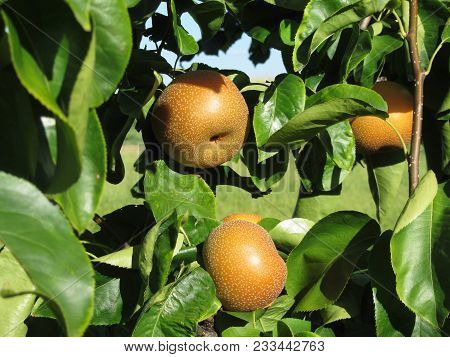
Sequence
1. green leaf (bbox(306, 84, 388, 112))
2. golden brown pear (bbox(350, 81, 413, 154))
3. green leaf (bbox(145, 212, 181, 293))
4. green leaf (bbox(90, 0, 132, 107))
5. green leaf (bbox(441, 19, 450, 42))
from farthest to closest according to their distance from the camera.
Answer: golden brown pear (bbox(350, 81, 413, 154)) < green leaf (bbox(441, 19, 450, 42)) < green leaf (bbox(306, 84, 388, 112)) < green leaf (bbox(145, 212, 181, 293)) < green leaf (bbox(90, 0, 132, 107))

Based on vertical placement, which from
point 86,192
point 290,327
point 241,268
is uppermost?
point 86,192

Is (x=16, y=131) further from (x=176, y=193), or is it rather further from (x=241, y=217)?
(x=241, y=217)

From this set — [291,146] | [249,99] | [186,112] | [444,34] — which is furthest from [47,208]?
[444,34]

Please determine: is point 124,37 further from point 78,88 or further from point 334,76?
point 334,76

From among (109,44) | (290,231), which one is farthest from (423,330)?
(109,44)

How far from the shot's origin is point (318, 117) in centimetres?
116

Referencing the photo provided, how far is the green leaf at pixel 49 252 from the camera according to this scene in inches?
27.0

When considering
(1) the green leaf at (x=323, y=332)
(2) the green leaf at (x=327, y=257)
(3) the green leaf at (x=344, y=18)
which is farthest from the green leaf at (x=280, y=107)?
(1) the green leaf at (x=323, y=332)

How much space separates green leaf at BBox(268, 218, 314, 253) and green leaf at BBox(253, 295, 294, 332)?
4.8 inches

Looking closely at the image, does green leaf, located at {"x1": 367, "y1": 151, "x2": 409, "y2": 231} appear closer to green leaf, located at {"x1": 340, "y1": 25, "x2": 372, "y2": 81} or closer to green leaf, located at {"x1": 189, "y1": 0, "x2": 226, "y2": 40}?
green leaf, located at {"x1": 340, "y1": 25, "x2": 372, "y2": 81}

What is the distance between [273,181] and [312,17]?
0.36 metres

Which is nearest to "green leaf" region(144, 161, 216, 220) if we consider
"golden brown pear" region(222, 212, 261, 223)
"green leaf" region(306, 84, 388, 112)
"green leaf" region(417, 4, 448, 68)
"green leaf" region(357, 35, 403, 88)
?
"golden brown pear" region(222, 212, 261, 223)

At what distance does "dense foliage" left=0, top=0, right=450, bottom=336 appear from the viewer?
0.80 meters

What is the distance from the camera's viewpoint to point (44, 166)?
31.4 inches
